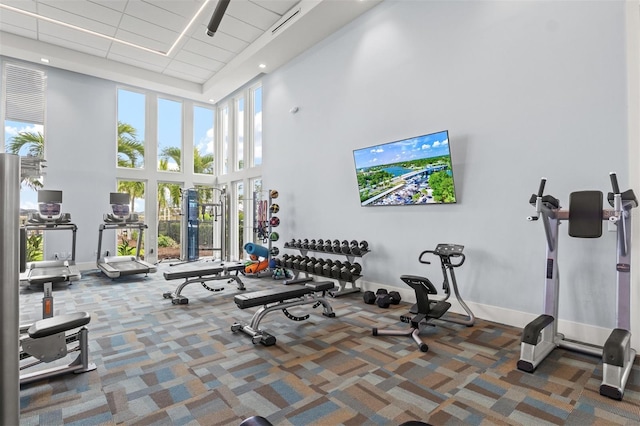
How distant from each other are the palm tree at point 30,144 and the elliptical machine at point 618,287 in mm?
8561

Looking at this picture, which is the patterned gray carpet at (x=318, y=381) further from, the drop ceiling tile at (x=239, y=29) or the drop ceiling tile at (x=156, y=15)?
the drop ceiling tile at (x=239, y=29)

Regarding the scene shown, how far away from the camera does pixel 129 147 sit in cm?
798

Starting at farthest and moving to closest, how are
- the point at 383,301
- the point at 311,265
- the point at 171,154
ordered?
the point at 171,154 < the point at 311,265 < the point at 383,301

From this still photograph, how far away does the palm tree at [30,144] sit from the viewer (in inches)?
264

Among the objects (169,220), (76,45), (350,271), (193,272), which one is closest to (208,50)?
(76,45)

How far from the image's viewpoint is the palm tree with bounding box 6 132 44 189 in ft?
22.0

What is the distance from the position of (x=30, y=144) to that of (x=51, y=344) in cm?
667

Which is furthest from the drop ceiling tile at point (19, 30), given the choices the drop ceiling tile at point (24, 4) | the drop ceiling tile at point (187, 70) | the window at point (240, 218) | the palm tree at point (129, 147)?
the window at point (240, 218)

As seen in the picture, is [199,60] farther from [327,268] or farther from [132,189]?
[327,268]

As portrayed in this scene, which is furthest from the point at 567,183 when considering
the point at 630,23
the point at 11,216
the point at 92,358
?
the point at 92,358

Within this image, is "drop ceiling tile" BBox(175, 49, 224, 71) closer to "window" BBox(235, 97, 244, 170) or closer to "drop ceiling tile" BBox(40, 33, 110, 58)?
"window" BBox(235, 97, 244, 170)

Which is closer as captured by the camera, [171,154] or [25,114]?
[25,114]

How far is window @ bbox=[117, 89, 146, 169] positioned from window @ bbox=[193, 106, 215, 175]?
1.31m

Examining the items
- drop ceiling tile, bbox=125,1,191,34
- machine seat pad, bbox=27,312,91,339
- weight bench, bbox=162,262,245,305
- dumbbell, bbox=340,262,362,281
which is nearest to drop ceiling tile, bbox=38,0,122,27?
drop ceiling tile, bbox=125,1,191,34
